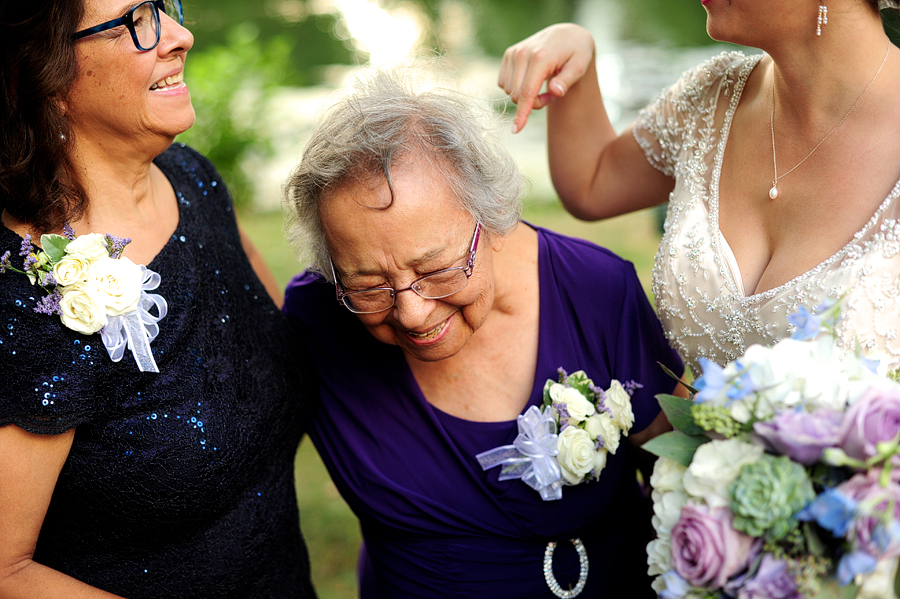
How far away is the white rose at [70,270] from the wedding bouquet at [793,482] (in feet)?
4.60

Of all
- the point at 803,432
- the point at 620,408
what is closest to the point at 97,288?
the point at 620,408

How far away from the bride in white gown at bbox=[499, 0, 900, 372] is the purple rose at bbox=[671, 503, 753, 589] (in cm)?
57

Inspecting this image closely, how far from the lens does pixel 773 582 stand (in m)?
1.17

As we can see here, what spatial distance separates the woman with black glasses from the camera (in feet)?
5.54

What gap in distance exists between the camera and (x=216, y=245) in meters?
2.22

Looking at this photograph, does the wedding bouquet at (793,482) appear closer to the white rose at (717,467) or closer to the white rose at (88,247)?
the white rose at (717,467)

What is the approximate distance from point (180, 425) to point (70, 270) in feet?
1.56

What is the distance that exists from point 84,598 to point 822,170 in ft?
7.01

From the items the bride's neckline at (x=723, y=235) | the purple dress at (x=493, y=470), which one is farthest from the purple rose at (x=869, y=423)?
the purple dress at (x=493, y=470)

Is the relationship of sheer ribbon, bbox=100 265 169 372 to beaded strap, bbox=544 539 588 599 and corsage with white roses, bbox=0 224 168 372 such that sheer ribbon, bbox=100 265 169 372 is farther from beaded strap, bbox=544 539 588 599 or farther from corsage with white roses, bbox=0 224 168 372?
beaded strap, bbox=544 539 588 599

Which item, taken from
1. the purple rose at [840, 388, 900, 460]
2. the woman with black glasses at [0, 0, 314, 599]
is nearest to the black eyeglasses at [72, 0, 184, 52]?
the woman with black glasses at [0, 0, 314, 599]

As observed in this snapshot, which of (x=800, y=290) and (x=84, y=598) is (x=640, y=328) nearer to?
(x=800, y=290)

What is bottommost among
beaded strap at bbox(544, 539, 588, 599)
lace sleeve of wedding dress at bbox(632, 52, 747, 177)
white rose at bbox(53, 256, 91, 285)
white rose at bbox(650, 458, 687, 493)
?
A: beaded strap at bbox(544, 539, 588, 599)

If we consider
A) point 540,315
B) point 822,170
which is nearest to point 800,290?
point 822,170
